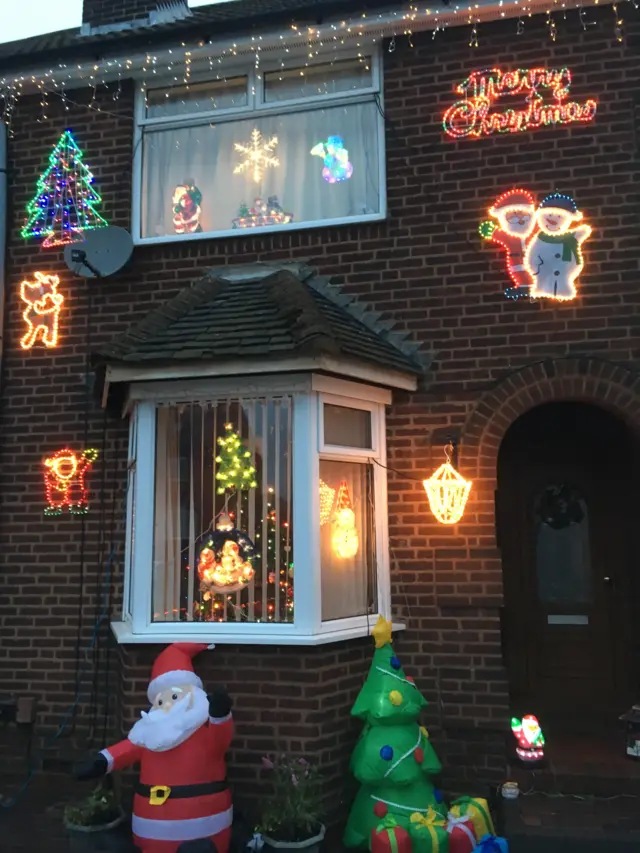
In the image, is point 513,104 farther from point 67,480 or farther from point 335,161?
point 67,480

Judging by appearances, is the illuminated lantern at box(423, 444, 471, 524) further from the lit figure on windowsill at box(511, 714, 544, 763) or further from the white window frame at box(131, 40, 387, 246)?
the white window frame at box(131, 40, 387, 246)

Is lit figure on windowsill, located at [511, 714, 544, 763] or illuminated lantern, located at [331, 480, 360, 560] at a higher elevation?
illuminated lantern, located at [331, 480, 360, 560]

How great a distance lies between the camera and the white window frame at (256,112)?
20.7 feet

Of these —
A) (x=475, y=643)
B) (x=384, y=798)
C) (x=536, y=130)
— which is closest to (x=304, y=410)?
(x=475, y=643)

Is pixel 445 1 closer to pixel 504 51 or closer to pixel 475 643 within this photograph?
pixel 504 51

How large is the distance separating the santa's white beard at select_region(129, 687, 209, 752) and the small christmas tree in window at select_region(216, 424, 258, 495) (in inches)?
61.2

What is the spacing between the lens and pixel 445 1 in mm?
6055

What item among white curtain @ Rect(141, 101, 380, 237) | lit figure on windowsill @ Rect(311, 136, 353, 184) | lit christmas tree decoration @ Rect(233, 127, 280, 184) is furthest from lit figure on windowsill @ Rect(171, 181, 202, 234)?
lit figure on windowsill @ Rect(311, 136, 353, 184)

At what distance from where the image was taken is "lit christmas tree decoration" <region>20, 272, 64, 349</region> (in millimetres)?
6582

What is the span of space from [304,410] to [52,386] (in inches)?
101

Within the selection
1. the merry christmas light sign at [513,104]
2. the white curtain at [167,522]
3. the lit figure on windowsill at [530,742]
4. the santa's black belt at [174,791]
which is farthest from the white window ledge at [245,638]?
the merry christmas light sign at [513,104]

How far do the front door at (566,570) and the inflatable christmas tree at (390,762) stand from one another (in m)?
2.10

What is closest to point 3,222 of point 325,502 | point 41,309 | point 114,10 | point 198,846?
point 41,309

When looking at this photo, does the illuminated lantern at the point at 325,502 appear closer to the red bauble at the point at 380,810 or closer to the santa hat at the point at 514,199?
the red bauble at the point at 380,810
